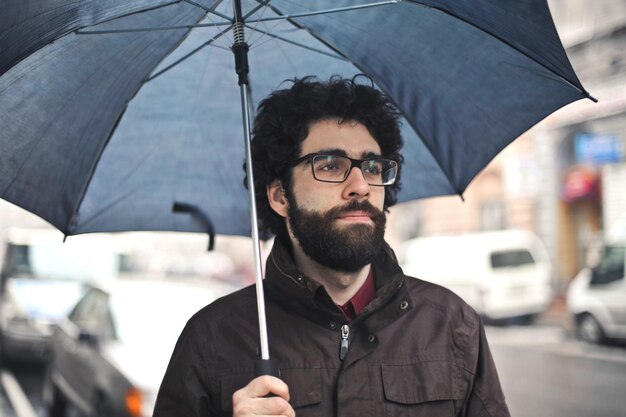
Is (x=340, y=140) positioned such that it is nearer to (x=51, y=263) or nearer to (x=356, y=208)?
(x=356, y=208)

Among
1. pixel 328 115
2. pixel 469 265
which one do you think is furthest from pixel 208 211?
→ pixel 469 265

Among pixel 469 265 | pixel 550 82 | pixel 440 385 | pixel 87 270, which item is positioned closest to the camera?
pixel 440 385

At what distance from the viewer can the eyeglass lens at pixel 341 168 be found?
2316 millimetres

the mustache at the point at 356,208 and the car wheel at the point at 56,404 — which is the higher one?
the mustache at the point at 356,208

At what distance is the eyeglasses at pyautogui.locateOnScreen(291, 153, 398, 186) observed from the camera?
2.32 metres

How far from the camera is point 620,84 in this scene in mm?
15820

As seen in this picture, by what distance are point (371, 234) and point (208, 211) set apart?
960 millimetres

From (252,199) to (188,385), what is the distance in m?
0.58

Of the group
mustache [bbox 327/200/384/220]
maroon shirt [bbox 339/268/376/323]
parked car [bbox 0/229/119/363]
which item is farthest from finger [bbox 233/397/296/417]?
parked car [bbox 0/229/119/363]

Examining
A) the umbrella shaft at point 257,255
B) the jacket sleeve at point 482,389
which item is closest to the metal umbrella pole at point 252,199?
the umbrella shaft at point 257,255

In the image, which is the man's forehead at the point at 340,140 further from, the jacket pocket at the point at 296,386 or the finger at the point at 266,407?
the finger at the point at 266,407

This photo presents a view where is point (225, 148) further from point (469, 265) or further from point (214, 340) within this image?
point (469, 265)

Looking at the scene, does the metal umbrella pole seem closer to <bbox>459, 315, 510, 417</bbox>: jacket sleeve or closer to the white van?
<bbox>459, 315, 510, 417</bbox>: jacket sleeve

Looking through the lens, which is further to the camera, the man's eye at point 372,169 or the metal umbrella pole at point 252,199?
the man's eye at point 372,169
